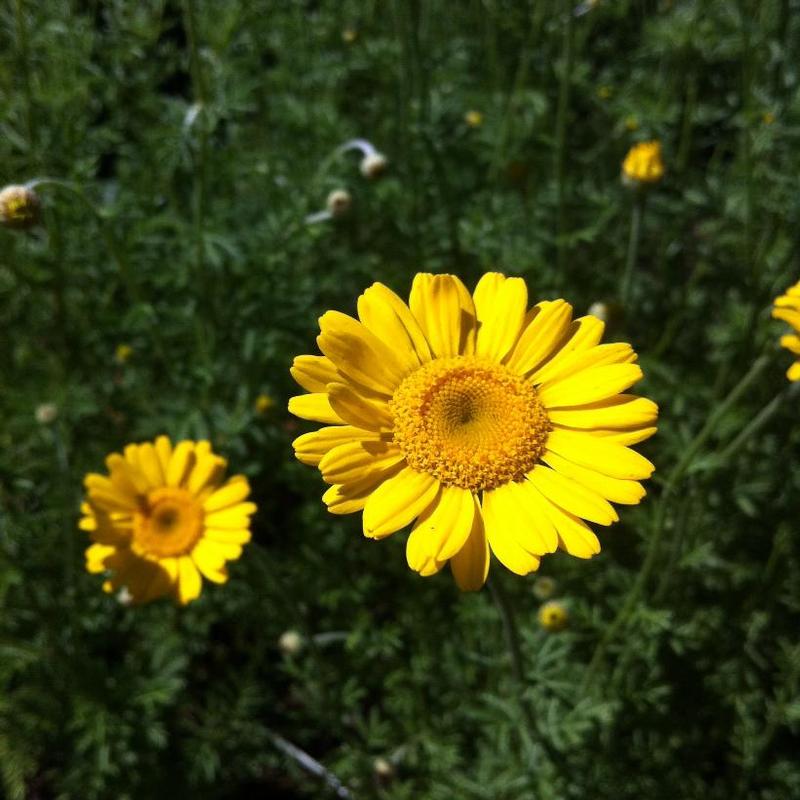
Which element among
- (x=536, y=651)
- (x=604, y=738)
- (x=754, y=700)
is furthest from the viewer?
(x=754, y=700)

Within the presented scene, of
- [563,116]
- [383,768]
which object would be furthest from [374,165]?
[383,768]

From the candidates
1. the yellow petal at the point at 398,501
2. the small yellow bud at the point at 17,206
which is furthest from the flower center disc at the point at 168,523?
the yellow petal at the point at 398,501

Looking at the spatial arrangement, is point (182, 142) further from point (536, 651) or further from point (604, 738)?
point (604, 738)

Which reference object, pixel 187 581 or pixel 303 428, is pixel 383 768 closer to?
pixel 187 581

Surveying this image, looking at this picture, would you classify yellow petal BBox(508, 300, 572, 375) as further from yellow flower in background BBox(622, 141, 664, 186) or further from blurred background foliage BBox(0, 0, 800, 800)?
yellow flower in background BBox(622, 141, 664, 186)

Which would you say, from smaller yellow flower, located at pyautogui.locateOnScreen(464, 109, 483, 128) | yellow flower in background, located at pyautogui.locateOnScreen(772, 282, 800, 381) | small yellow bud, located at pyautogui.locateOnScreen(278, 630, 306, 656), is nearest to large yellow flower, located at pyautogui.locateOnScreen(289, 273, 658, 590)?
yellow flower in background, located at pyautogui.locateOnScreen(772, 282, 800, 381)

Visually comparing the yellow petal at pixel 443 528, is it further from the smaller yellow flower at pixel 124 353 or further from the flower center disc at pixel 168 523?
the smaller yellow flower at pixel 124 353

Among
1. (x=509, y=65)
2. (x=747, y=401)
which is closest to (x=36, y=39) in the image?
(x=509, y=65)
